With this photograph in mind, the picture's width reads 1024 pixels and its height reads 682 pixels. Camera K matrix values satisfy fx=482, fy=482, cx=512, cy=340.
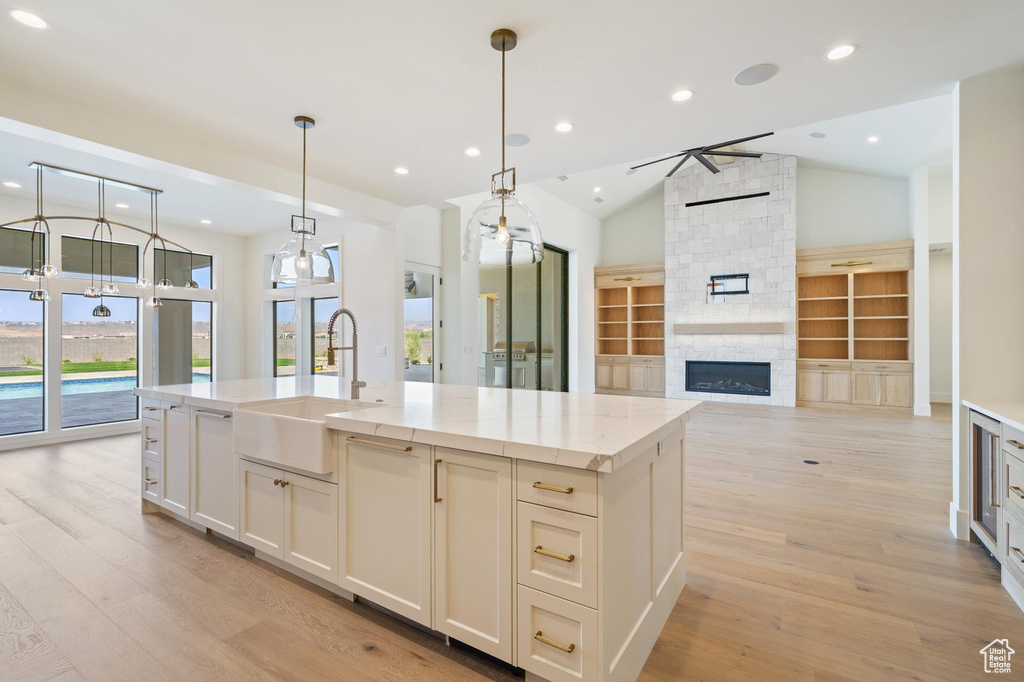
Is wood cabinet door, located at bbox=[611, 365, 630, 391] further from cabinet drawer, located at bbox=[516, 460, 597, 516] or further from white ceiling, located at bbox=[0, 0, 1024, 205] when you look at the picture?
cabinet drawer, located at bbox=[516, 460, 597, 516]

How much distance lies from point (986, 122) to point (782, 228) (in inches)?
222

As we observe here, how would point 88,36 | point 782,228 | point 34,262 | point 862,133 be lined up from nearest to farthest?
point 88,36 → point 34,262 → point 862,133 → point 782,228

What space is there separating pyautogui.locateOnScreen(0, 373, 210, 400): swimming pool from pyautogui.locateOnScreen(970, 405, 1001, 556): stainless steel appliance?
6573mm

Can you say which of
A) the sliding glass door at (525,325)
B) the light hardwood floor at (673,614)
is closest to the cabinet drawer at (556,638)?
the light hardwood floor at (673,614)

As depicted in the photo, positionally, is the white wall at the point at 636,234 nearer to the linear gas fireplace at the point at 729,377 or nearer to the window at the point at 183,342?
the linear gas fireplace at the point at 729,377

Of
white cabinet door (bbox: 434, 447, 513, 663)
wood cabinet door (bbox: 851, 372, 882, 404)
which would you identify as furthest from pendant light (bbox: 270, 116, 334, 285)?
wood cabinet door (bbox: 851, 372, 882, 404)

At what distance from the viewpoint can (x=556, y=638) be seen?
5.11 feet

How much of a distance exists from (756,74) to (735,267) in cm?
622

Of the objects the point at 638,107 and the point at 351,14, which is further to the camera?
the point at 638,107

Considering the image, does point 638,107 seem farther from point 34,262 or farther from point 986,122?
point 34,262

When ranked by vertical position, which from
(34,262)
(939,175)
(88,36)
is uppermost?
(939,175)

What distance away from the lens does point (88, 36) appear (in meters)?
2.38

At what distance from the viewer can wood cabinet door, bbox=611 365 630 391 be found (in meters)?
9.85

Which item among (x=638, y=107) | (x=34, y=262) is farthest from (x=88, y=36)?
(x=34, y=262)
